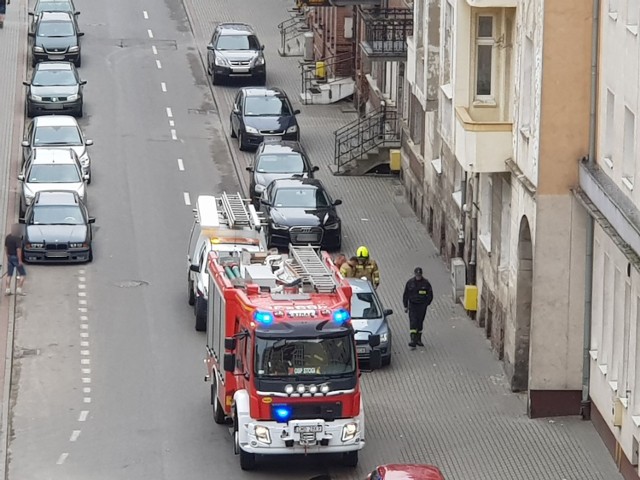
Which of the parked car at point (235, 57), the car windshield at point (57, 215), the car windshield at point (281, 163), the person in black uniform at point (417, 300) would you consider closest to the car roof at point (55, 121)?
the car windshield at point (281, 163)

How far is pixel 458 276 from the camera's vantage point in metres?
45.8

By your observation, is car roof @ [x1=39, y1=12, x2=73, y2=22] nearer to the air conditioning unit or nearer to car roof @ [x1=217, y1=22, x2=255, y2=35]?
car roof @ [x1=217, y1=22, x2=255, y2=35]

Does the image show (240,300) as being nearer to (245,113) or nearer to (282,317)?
(282,317)

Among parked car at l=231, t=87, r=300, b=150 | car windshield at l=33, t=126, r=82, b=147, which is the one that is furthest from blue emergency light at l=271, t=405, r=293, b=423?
parked car at l=231, t=87, r=300, b=150

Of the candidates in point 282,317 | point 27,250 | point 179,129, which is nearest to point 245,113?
point 179,129

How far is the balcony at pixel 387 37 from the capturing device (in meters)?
56.6

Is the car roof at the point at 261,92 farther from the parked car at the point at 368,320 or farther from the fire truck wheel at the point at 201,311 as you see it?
the parked car at the point at 368,320

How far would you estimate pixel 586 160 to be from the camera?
121 feet

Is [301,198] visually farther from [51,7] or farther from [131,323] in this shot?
[51,7]

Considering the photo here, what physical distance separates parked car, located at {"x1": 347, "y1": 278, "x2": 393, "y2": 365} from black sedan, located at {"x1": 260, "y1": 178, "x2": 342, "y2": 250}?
7.15m

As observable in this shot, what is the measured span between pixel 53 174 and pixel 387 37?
10277 millimetres

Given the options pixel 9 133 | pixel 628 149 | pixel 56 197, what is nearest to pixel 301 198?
pixel 56 197

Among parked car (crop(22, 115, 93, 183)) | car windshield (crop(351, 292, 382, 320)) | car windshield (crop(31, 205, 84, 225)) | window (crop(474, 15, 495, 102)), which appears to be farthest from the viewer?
parked car (crop(22, 115, 93, 183))

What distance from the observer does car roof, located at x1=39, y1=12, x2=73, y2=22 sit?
7400cm
